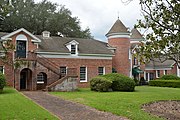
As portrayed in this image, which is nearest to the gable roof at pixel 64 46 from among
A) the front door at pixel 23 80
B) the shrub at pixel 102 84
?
the front door at pixel 23 80

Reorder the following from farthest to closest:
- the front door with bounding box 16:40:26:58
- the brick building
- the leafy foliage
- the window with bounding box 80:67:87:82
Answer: the leafy foliage < the window with bounding box 80:67:87:82 < the front door with bounding box 16:40:26:58 < the brick building

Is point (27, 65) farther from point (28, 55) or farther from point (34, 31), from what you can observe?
point (34, 31)

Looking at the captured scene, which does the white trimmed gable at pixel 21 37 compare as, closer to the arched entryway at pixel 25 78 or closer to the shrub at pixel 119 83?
the arched entryway at pixel 25 78

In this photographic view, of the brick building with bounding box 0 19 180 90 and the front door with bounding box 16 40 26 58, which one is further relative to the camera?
the front door with bounding box 16 40 26 58

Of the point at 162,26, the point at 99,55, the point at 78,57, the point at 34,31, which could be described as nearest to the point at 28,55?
the point at 78,57

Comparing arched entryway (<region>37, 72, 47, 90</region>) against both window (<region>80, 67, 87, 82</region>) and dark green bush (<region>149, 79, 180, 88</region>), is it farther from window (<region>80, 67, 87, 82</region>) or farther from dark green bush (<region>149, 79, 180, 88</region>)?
dark green bush (<region>149, 79, 180, 88</region>)

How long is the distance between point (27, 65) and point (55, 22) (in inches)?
1150

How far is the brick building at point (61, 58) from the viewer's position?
2929cm

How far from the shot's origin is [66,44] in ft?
116

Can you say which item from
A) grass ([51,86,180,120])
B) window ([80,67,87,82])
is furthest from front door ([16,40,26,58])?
grass ([51,86,180,120])

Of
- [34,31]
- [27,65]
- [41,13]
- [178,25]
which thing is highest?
[41,13]

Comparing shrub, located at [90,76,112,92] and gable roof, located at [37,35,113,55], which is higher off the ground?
gable roof, located at [37,35,113,55]

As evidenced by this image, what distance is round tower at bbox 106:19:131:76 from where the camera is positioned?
41125mm

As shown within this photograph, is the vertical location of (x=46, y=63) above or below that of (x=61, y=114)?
above
